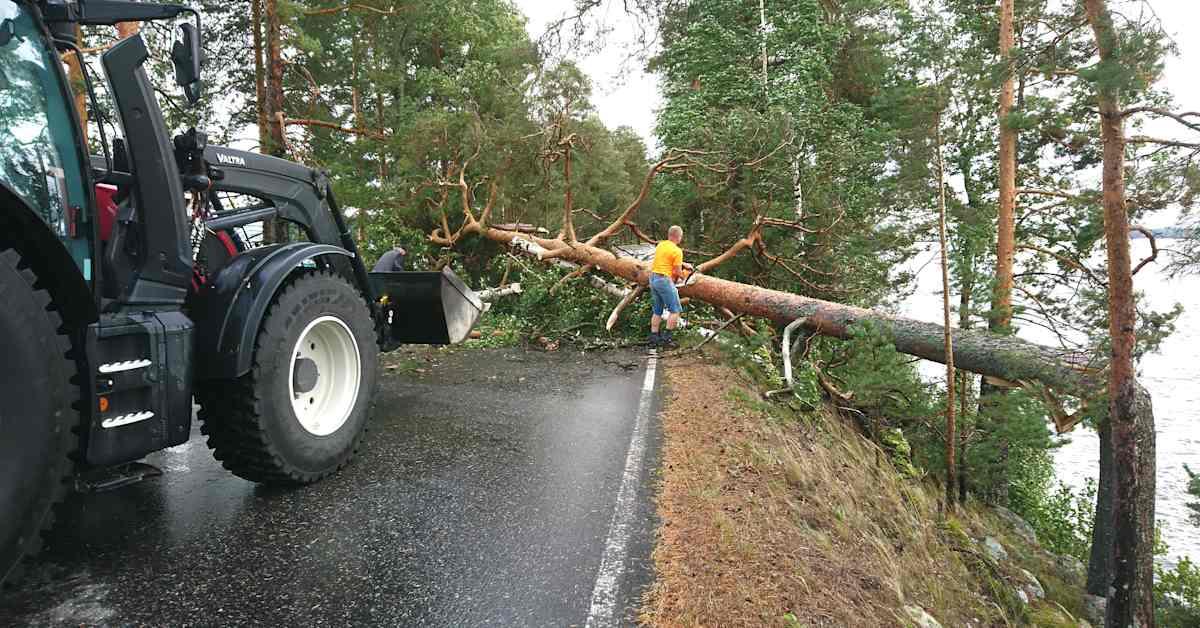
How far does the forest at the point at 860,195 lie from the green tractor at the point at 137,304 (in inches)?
95.2

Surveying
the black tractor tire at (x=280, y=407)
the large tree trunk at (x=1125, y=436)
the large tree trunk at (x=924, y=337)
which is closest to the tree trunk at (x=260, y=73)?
the large tree trunk at (x=924, y=337)

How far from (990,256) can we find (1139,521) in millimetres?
7348

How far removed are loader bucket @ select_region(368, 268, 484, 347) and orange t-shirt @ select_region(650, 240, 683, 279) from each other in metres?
4.28

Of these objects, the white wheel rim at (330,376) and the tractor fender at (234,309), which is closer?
the tractor fender at (234,309)

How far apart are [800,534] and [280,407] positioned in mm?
3286

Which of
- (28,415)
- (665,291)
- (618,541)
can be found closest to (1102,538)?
(665,291)

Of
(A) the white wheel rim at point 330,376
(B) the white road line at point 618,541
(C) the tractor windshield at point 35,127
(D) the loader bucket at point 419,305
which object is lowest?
(B) the white road line at point 618,541

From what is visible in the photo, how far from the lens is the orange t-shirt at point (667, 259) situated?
9.73m

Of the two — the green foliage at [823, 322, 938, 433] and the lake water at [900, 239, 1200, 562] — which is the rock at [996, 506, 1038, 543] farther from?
the green foliage at [823, 322, 938, 433]

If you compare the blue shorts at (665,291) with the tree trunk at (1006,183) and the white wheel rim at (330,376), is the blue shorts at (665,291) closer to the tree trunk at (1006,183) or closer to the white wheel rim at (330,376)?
the white wheel rim at (330,376)

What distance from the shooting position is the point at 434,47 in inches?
915

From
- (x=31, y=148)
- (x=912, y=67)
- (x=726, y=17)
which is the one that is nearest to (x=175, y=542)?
(x=31, y=148)

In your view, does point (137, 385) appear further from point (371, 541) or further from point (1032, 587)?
point (1032, 587)

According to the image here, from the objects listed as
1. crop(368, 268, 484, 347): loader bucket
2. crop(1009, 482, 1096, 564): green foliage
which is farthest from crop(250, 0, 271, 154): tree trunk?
crop(1009, 482, 1096, 564): green foliage
